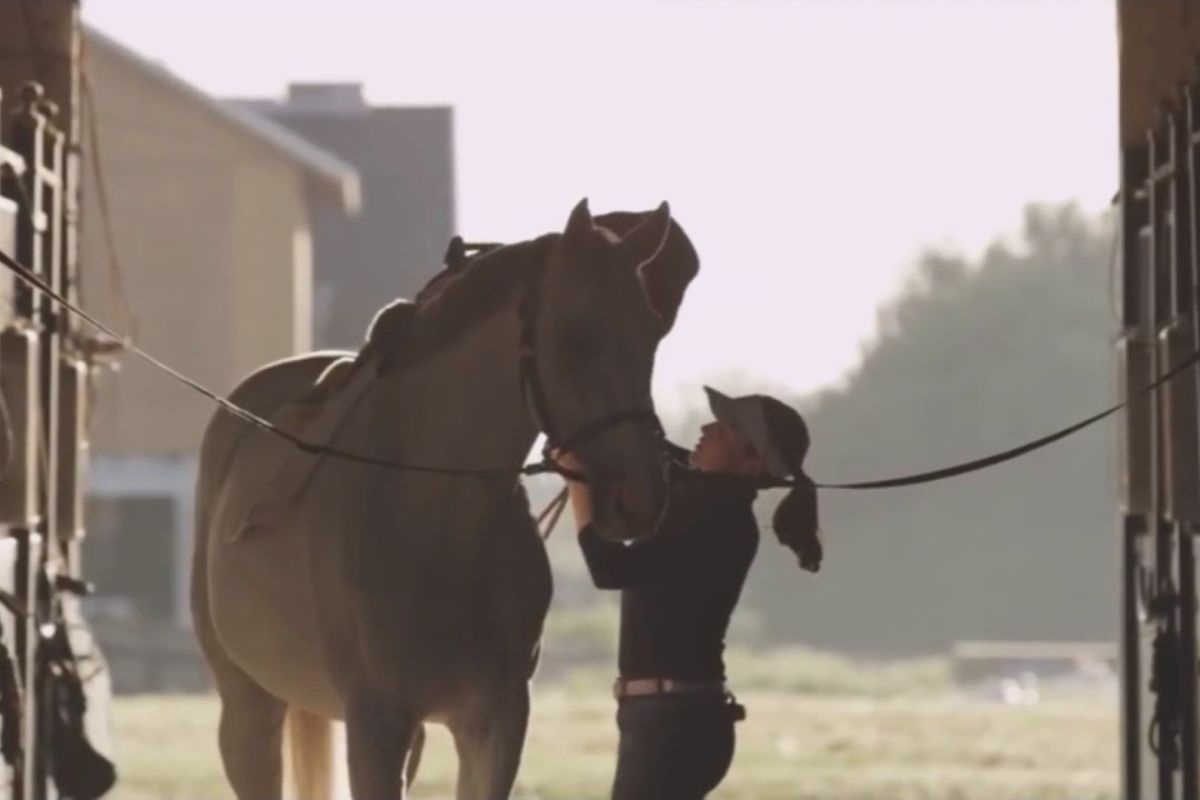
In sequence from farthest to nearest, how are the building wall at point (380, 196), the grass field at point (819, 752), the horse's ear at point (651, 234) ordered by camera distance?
the building wall at point (380, 196) < the grass field at point (819, 752) < the horse's ear at point (651, 234)

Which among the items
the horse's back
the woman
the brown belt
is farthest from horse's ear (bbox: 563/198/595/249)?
the horse's back

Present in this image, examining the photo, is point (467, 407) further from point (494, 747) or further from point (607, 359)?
point (494, 747)

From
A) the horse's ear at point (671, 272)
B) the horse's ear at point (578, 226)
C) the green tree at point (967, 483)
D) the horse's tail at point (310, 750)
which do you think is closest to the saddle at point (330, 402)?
the horse's ear at point (671, 272)

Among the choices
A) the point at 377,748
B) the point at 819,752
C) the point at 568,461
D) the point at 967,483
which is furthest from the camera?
the point at 967,483

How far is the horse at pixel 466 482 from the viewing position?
16.8 ft

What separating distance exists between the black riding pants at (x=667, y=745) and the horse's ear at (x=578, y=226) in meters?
0.98

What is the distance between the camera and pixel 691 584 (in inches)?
221

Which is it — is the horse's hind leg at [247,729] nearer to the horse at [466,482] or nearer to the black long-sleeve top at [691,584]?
the horse at [466,482]

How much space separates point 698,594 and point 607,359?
27.7 inches

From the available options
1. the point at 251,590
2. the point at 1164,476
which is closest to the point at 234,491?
the point at 251,590

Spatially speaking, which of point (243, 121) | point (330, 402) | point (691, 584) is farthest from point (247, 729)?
point (243, 121)

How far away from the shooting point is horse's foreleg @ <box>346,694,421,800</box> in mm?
5512

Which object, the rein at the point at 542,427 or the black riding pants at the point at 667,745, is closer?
the rein at the point at 542,427

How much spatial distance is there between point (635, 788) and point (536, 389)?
87 cm
